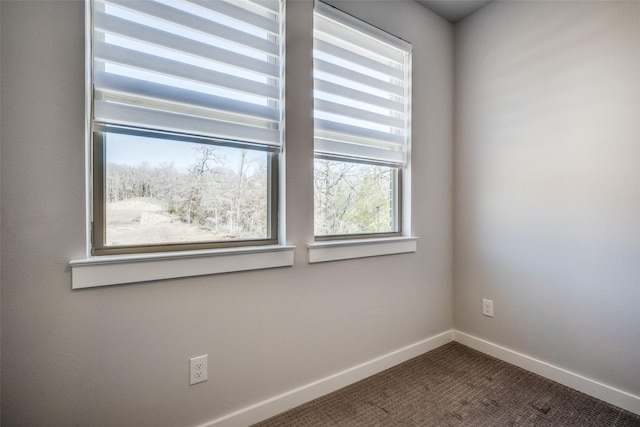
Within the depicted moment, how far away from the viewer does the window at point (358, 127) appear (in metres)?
1.89

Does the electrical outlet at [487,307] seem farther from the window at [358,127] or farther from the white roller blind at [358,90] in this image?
the white roller blind at [358,90]

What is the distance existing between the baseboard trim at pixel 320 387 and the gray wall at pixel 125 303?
4 cm

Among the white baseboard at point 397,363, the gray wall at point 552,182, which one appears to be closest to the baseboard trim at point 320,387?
the white baseboard at point 397,363

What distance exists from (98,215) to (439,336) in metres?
2.42

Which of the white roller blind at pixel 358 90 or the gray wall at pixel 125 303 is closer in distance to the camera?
the gray wall at pixel 125 303

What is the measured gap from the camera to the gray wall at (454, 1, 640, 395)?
5.74 feet

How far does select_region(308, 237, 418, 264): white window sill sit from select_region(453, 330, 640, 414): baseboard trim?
0.93 meters

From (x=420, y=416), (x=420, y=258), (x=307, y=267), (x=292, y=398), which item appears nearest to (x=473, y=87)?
(x=420, y=258)

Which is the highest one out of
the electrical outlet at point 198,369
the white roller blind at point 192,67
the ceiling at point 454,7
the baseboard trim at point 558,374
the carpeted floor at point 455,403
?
the ceiling at point 454,7

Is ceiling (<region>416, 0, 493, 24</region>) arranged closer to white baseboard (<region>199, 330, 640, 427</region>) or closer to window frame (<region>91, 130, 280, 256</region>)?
window frame (<region>91, 130, 280, 256</region>)

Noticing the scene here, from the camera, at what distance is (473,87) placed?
2465 millimetres

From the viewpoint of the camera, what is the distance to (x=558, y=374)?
78.7 inches

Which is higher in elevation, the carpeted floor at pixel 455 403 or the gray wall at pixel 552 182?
the gray wall at pixel 552 182

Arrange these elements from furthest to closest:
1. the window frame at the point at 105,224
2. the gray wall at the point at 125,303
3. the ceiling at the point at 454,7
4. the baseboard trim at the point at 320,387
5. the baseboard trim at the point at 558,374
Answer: the ceiling at the point at 454,7 < the baseboard trim at the point at 558,374 < the baseboard trim at the point at 320,387 < the window frame at the point at 105,224 < the gray wall at the point at 125,303
